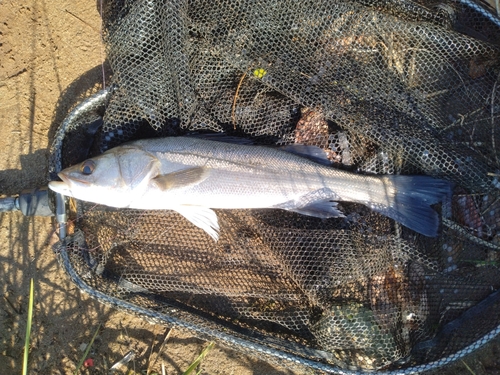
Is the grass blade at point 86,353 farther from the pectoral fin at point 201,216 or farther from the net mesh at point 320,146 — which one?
the pectoral fin at point 201,216

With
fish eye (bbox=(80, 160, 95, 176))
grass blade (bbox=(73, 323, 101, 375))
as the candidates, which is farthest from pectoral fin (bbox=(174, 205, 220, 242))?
grass blade (bbox=(73, 323, 101, 375))

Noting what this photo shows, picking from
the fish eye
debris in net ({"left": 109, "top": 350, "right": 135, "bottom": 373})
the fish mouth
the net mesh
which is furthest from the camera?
debris in net ({"left": 109, "top": 350, "right": 135, "bottom": 373})

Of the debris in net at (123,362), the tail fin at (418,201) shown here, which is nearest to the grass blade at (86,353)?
the debris in net at (123,362)

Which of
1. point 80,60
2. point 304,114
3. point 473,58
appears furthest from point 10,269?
point 473,58

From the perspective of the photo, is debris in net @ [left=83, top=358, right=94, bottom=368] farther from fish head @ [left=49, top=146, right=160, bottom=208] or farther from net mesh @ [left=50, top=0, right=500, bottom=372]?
fish head @ [left=49, top=146, right=160, bottom=208]

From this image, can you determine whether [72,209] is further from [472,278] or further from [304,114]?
[472,278]

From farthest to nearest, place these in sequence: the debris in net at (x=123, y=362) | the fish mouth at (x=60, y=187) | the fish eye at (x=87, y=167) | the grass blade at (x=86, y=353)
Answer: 1. the debris in net at (x=123, y=362)
2. the grass blade at (x=86, y=353)
3. the fish eye at (x=87, y=167)
4. the fish mouth at (x=60, y=187)
